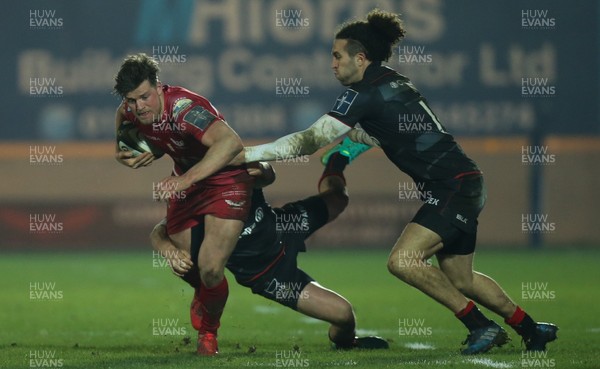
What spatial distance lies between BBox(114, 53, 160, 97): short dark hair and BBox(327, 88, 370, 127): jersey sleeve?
117 cm

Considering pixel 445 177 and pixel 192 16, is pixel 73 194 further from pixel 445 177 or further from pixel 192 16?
pixel 445 177

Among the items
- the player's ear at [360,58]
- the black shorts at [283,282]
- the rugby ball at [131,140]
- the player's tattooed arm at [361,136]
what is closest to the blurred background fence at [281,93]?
the player's tattooed arm at [361,136]

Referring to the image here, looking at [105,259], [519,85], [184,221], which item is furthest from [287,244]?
[519,85]

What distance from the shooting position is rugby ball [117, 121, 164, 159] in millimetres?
7664

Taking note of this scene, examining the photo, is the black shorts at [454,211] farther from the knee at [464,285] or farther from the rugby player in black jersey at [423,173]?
the knee at [464,285]

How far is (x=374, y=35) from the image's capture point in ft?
24.6

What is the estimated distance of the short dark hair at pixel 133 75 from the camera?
711 cm

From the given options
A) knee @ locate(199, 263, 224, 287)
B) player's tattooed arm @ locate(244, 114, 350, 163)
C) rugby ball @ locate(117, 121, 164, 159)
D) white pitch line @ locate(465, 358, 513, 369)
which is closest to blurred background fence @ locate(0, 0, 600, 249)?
rugby ball @ locate(117, 121, 164, 159)

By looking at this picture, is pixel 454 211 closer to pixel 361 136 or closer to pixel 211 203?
pixel 361 136

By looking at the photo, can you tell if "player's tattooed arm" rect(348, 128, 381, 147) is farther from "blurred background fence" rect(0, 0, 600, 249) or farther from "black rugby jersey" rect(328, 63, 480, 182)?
"blurred background fence" rect(0, 0, 600, 249)

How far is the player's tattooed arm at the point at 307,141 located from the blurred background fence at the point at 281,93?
9.18 m

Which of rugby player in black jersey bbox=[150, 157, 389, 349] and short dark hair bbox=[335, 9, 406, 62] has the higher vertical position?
short dark hair bbox=[335, 9, 406, 62]

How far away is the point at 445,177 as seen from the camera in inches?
287

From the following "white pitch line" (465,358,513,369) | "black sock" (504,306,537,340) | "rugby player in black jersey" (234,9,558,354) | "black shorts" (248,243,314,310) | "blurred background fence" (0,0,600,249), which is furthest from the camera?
"blurred background fence" (0,0,600,249)
